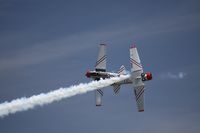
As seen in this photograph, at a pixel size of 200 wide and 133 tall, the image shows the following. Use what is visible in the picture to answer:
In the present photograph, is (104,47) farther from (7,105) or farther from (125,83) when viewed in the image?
(7,105)

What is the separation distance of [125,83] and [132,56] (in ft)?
18.8

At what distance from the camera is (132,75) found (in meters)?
79.2

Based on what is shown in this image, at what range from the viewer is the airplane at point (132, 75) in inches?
3100

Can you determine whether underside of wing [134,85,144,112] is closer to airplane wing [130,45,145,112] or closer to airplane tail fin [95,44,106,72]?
airplane wing [130,45,145,112]

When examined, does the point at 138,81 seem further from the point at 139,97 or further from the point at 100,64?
the point at 100,64

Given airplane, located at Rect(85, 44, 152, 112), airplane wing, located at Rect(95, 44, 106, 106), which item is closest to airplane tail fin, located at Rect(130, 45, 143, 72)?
airplane, located at Rect(85, 44, 152, 112)

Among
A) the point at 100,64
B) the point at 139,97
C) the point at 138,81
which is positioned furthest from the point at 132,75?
the point at 100,64

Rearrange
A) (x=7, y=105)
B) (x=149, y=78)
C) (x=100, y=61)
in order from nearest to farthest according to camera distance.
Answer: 1. (x=7, y=105)
2. (x=149, y=78)
3. (x=100, y=61)

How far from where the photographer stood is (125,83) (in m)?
80.8

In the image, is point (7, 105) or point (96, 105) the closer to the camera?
point (7, 105)

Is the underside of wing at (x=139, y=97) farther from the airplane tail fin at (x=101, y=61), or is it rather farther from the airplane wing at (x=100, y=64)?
the airplane tail fin at (x=101, y=61)

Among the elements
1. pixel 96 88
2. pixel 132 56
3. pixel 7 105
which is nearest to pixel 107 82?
pixel 96 88

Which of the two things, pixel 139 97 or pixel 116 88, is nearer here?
pixel 139 97

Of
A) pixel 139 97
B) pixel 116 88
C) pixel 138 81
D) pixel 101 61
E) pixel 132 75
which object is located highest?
pixel 101 61
